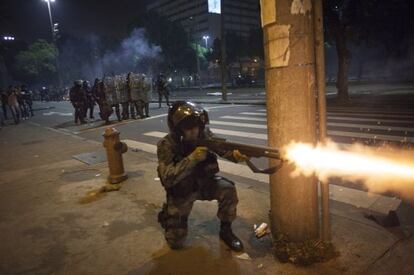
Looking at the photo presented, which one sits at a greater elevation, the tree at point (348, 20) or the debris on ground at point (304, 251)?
the tree at point (348, 20)

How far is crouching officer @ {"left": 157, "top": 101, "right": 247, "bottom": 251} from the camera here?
3232mm

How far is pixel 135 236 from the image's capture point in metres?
4.03

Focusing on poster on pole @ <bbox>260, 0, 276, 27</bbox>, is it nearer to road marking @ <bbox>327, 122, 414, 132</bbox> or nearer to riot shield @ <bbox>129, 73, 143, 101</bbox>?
road marking @ <bbox>327, 122, 414, 132</bbox>

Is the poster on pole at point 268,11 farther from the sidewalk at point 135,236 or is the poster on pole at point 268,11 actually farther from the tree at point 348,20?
the tree at point 348,20

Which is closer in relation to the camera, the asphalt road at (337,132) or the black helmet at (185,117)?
the black helmet at (185,117)

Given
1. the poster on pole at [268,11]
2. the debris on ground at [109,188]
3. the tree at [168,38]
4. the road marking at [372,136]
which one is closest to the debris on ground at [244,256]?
the poster on pole at [268,11]

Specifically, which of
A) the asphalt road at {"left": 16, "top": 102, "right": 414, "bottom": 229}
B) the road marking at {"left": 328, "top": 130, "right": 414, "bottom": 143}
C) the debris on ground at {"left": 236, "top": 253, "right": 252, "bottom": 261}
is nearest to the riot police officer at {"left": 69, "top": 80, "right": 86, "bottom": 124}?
the asphalt road at {"left": 16, "top": 102, "right": 414, "bottom": 229}

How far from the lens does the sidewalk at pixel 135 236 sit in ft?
10.6

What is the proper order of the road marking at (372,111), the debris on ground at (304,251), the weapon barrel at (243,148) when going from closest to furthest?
the weapon barrel at (243,148)
the debris on ground at (304,251)
the road marking at (372,111)

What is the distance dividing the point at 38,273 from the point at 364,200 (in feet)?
13.5

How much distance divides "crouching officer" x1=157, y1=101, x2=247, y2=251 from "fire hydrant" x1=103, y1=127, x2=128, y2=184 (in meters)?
2.63

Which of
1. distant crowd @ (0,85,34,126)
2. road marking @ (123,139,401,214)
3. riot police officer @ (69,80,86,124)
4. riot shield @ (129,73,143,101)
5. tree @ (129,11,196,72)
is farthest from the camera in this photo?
tree @ (129,11,196,72)

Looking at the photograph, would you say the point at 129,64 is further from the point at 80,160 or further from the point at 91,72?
the point at 80,160

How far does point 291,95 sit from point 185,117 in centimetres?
100
